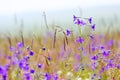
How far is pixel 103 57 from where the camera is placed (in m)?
2.46

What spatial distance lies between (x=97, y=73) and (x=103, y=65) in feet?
0.49

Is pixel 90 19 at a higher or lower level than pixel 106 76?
higher

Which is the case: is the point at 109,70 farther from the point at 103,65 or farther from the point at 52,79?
the point at 52,79

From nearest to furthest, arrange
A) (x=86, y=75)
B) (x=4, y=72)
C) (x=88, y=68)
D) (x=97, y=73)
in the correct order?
(x=4, y=72), (x=97, y=73), (x=86, y=75), (x=88, y=68)

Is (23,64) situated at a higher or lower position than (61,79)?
higher

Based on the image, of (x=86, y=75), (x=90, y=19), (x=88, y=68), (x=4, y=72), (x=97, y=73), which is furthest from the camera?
(x=88, y=68)

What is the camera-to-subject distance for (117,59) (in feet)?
8.21

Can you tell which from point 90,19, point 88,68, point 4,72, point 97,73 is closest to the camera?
point 4,72

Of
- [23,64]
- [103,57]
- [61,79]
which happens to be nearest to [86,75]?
[61,79]

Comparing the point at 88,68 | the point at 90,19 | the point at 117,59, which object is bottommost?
the point at 88,68

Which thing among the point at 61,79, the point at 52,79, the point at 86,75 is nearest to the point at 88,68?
the point at 86,75

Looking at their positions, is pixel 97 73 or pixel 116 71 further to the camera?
pixel 97 73

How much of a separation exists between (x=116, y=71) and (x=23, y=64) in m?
0.53

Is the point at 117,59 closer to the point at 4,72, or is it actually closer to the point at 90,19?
the point at 90,19
